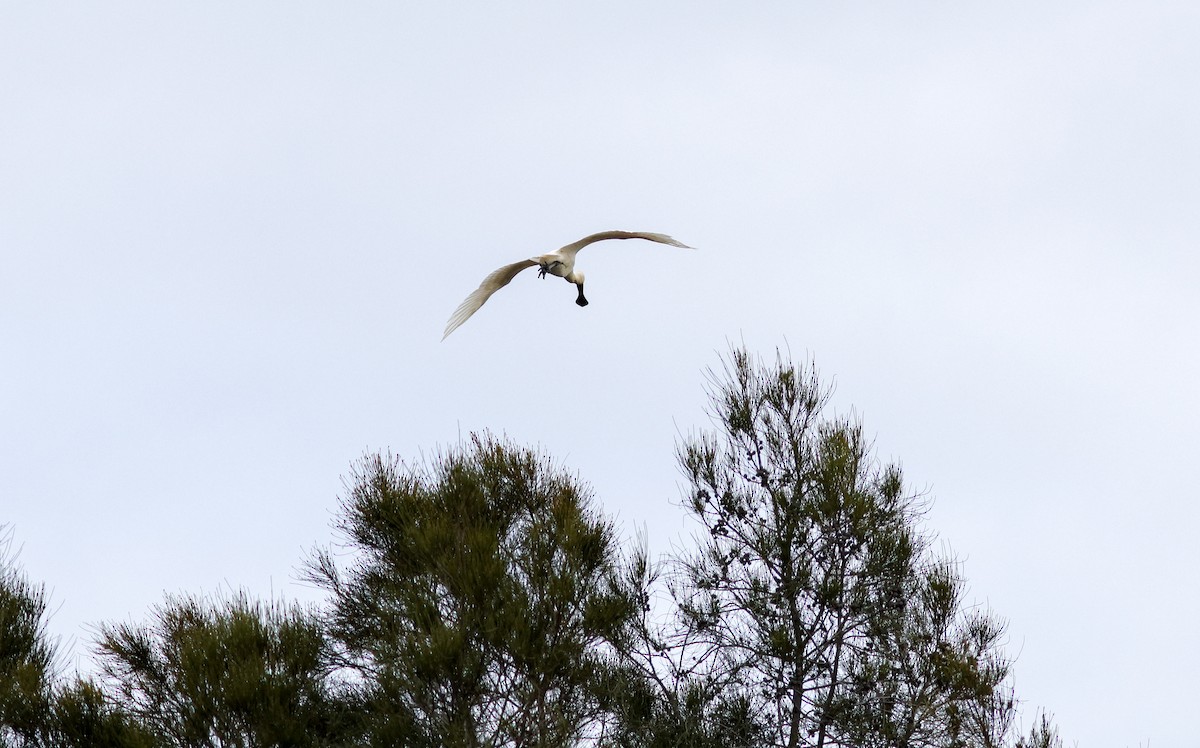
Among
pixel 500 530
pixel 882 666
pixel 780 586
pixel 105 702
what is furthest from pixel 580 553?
pixel 105 702

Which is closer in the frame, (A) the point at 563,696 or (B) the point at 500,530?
(A) the point at 563,696

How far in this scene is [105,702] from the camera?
1363cm

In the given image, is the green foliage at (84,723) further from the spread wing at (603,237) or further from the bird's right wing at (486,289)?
the spread wing at (603,237)

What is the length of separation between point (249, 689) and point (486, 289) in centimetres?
391

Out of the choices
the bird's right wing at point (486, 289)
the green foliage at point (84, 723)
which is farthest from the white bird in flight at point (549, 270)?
the green foliage at point (84, 723)

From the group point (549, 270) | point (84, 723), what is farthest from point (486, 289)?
point (84, 723)

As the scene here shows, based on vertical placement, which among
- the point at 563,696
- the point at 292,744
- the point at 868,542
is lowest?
the point at 292,744

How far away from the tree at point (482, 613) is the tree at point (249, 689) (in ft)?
1.38

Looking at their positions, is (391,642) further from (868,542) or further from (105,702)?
(868,542)

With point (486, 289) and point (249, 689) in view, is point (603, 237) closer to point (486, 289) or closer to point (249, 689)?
point (486, 289)

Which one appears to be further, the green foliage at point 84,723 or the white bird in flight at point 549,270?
the green foliage at point 84,723

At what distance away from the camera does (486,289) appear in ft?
40.6

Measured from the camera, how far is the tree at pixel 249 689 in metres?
12.6

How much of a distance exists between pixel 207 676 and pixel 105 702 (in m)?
1.50
